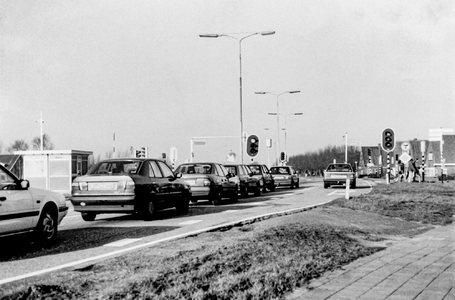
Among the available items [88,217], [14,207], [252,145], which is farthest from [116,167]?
[252,145]

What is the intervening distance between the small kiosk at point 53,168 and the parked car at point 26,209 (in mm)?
19740

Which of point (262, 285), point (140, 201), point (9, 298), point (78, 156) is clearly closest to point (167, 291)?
point (262, 285)

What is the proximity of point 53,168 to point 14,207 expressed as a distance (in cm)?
2180

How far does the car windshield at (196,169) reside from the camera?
21859mm

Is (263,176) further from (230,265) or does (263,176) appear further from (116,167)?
(230,265)

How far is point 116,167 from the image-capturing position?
1516 cm

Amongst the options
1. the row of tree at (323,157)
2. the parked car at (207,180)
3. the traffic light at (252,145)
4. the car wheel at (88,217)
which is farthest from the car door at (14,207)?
Answer: the row of tree at (323,157)

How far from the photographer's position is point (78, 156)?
103 ft

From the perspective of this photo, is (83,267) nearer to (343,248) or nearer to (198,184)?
(343,248)

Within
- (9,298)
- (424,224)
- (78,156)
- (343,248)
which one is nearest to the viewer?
(9,298)

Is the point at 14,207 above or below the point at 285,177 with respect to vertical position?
above

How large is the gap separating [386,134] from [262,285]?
27284mm

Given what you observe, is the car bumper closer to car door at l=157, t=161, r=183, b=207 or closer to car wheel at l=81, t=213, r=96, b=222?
car wheel at l=81, t=213, r=96, b=222

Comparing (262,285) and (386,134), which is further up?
(386,134)
